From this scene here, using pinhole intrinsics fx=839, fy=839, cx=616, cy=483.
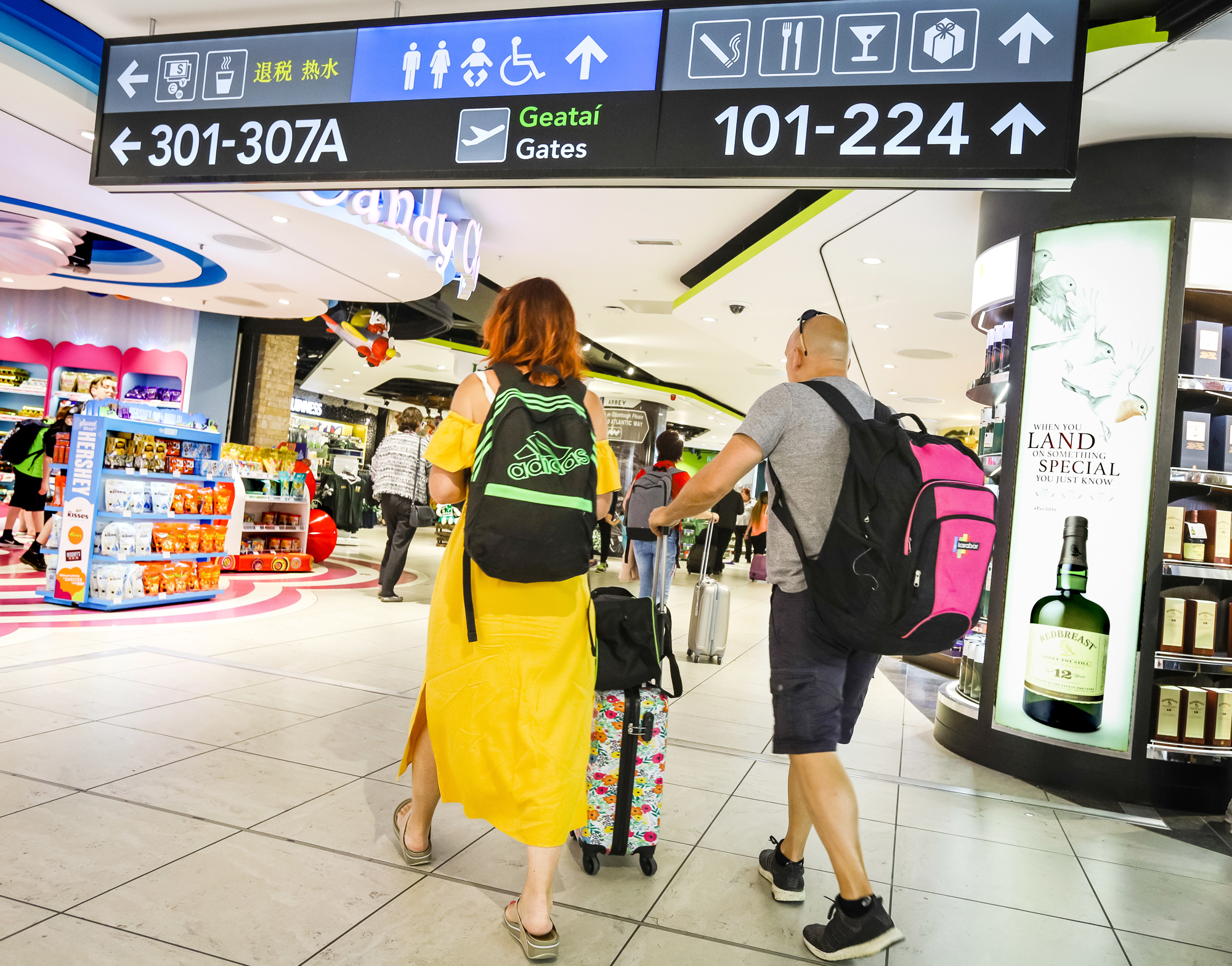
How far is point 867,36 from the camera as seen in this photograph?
89.1 inches

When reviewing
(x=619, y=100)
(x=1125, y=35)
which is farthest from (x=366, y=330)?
(x=1125, y=35)

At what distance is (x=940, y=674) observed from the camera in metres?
6.31

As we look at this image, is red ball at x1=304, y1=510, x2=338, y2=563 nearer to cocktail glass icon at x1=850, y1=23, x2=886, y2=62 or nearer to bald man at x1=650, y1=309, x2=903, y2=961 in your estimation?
bald man at x1=650, y1=309, x2=903, y2=961

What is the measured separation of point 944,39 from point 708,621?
4113 millimetres

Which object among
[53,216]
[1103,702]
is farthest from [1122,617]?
[53,216]

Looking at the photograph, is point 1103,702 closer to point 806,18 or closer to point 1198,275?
point 1198,275

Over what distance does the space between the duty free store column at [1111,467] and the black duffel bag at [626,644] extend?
210cm

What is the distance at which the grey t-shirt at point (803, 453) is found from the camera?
201cm

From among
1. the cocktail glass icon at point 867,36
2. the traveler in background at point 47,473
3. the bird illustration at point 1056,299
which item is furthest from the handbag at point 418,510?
the cocktail glass icon at point 867,36

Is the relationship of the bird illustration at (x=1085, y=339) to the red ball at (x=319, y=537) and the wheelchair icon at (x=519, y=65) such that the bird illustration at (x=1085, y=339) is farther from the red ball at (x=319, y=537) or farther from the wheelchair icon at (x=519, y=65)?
the red ball at (x=319, y=537)

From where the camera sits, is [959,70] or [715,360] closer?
[959,70]

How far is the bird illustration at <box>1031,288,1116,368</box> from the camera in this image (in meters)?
3.51

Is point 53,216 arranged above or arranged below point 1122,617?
above

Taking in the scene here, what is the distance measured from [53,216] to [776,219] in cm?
589
